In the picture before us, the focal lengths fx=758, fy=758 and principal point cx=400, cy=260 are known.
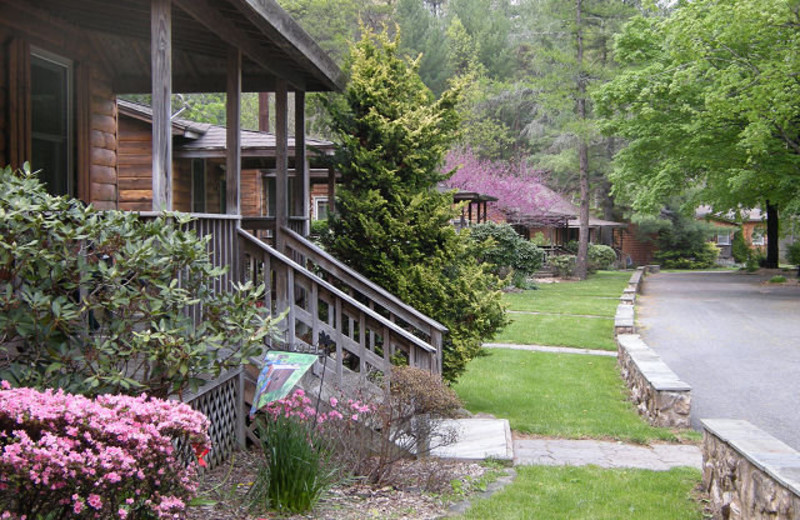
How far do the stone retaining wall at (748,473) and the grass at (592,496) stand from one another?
29cm

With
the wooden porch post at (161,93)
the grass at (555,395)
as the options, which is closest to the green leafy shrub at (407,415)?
the wooden porch post at (161,93)

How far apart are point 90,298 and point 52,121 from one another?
12.8 ft

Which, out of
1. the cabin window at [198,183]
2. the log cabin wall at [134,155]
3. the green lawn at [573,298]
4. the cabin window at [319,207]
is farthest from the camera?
the cabin window at [319,207]

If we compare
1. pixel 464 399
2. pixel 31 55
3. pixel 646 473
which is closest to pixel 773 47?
pixel 464 399

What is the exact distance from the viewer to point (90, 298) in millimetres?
4504

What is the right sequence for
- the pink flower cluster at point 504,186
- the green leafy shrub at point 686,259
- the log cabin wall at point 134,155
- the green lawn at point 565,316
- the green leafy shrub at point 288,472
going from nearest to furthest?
the green leafy shrub at point 288,472
the log cabin wall at point 134,155
the green lawn at point 565,316
the pink flower cluster at point 504,186
the green leafy shrub at point 686,259

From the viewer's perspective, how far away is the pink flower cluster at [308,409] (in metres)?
5.18

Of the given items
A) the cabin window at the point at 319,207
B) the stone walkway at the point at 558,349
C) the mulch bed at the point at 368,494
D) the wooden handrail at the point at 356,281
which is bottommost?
the stone walkway at the point at 558,349

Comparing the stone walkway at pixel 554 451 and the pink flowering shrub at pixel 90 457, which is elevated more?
the pink flowering shrub at pixel 90 457

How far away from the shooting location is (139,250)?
14.8 ft

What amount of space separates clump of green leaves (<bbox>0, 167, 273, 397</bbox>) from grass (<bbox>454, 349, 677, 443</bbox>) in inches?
189

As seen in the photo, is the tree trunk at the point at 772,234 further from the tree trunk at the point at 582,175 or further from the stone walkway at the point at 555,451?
the stone walkway at the point at 555,451

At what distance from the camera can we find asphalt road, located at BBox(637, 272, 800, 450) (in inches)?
367

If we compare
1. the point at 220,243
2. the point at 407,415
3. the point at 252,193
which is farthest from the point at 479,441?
the point at 252,193
